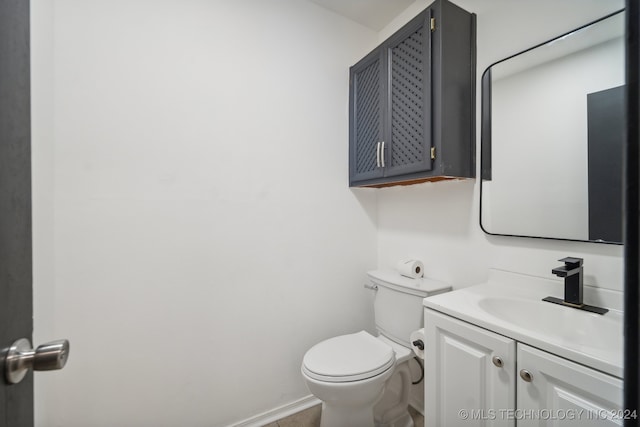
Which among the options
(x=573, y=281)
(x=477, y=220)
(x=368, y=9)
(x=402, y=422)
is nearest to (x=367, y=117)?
(x=368, y=9)

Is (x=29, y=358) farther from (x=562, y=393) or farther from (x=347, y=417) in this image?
(x=347, y=417)

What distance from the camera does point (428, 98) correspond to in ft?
4.24

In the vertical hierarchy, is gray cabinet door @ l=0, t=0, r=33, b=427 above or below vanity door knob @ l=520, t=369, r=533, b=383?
above

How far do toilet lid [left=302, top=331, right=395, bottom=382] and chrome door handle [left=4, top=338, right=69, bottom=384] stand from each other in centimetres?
105

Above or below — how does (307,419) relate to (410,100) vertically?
below

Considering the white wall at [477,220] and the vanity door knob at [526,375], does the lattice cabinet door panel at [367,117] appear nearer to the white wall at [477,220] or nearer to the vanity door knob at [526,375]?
the white wall at [477,220]

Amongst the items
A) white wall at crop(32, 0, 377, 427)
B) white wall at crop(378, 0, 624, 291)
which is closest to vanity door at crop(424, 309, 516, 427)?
white wall at crop(378, 0, 624, 291)

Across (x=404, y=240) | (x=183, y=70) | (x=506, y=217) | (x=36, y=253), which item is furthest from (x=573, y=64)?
(x=36, y=253)

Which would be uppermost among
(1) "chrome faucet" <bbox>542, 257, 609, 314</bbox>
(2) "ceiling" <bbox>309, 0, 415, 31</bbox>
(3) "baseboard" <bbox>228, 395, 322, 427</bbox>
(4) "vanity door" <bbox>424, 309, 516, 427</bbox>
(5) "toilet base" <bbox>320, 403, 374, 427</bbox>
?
(2) "ceiling" <bbox>309, 0, 415, 31</bbox>

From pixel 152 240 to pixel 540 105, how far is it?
185 cm

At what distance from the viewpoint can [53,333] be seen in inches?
44.8

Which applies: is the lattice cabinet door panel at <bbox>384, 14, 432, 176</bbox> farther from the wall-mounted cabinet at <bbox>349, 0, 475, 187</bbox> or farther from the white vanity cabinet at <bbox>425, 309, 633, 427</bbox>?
the white vanity cabinet at <bbox>425, 309, 633, 427</bbox>

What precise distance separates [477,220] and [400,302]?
1.94 feet

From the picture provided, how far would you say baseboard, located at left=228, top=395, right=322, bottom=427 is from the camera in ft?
5.03
